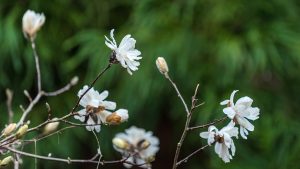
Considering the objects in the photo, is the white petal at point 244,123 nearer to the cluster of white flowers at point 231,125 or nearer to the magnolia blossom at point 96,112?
the cluster of white flowers at point 231,125

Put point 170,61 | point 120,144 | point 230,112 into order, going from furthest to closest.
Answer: point 170,61 → point 120,144 → point 230,112

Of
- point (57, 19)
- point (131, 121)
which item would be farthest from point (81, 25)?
point (131, 121)

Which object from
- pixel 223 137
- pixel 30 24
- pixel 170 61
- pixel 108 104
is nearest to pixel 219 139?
pixel 223 137

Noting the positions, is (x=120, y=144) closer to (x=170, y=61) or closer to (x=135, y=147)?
(x=135, y=147)

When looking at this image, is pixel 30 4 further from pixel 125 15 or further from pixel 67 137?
pixel 67 137

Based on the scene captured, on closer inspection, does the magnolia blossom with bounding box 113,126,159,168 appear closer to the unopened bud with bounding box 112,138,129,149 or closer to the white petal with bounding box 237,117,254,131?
the unopened bud with bounding box 112,138,129,149

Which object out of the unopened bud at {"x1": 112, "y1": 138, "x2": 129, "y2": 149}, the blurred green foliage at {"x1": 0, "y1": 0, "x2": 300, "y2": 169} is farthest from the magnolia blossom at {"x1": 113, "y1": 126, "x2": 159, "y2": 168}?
the blurred green foliage at {"x1": 0, "y1": 0, "x2": 300, "y2": 169}
